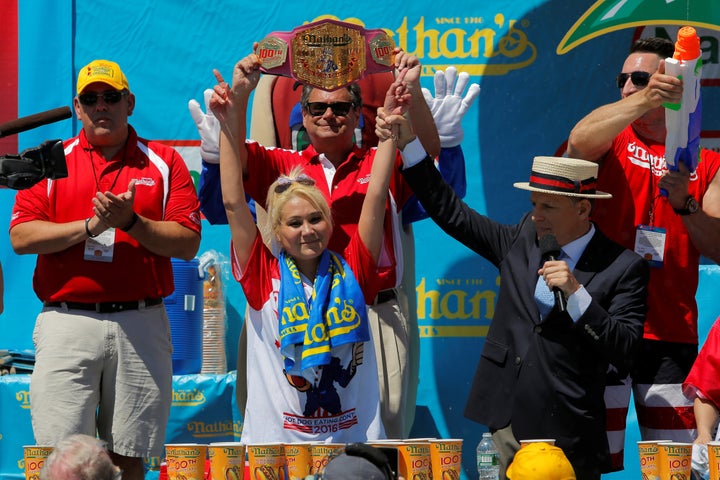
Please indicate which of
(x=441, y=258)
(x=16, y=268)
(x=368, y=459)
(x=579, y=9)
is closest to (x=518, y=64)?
(x=579, y=9)

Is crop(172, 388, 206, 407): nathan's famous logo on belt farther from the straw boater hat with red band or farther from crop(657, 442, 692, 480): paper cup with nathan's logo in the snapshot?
crop(657, 442, 692, 480): paper cup with nathan's logo

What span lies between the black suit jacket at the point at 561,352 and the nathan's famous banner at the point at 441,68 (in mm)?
1994

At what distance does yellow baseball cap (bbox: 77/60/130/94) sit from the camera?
4.76m

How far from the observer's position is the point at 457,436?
5.86m

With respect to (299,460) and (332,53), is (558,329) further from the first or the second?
(332,53)

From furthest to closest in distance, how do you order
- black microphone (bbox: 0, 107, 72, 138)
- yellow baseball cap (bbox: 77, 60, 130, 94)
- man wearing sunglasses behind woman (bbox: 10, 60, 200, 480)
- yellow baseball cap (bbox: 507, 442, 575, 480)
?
yellow baseball cap (bbox: 77, 60, 130, 94)
man wearing sunglasses behind woman (bbox: 10, 60, 200, 480)
black microphone (bbox: 0, 107, 72, 138)
yellow baseball cap (bbox: 507, 442, 575, 480)

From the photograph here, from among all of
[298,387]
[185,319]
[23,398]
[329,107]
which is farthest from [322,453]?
[23,398]

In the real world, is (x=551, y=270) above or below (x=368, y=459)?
above

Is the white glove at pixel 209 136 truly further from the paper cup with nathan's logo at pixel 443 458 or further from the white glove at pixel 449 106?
the paper cup with nathan's logo at pixel 443 458

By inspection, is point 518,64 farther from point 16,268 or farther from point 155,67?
point 16,268

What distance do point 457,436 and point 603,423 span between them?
211 centimetres

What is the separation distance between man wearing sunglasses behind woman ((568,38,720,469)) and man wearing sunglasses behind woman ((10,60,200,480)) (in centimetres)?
165

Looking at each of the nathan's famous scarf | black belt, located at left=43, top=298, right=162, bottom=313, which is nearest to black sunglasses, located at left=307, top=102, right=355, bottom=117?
the nathan's famous scarf

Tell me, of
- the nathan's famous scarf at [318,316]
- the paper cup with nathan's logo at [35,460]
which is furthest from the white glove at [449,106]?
the paper cup with nathan's logo at [35,460]
